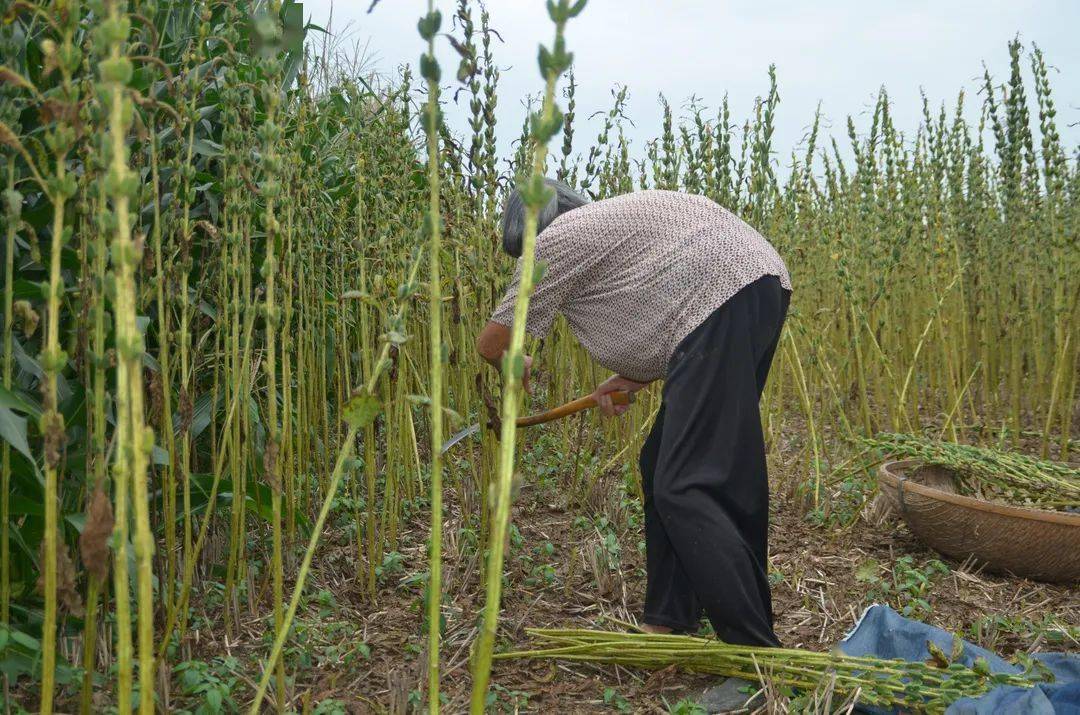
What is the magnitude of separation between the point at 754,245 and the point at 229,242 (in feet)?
4.18

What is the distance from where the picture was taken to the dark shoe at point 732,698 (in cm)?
208

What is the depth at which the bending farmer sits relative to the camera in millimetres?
2143

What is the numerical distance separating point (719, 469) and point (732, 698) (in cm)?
52

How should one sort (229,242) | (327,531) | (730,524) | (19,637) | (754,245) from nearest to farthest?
(19,637) → (229,242) → (730,524) → (754,245) → (327,531)

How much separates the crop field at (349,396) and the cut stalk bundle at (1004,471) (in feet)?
0.08

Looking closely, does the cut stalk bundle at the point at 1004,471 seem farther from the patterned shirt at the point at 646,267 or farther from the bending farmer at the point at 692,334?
the patterned shirt at the point at 646,267

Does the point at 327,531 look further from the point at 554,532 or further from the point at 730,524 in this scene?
the point at 730,524

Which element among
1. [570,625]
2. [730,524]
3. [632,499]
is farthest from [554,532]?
[730,524]

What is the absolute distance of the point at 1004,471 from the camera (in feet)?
10.6

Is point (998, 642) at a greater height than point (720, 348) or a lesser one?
lesser

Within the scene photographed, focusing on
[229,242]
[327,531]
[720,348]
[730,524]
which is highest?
[229,242]

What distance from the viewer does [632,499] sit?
3523mm

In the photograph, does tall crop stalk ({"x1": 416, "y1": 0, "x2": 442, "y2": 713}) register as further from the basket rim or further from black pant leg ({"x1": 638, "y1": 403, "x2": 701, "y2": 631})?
the basket rim

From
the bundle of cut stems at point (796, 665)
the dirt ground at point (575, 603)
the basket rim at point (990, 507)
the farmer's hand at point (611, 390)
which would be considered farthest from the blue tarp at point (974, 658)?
the farmer's hand at point (611, 390)
